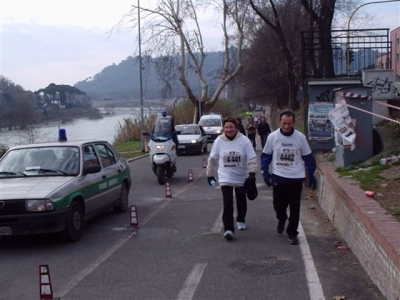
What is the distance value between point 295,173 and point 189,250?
1.81 meters

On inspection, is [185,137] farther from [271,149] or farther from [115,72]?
[115,72]

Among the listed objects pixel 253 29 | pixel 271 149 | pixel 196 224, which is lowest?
pixel 196 224

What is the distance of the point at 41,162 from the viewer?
32.1ft

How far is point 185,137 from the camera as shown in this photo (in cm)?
2931

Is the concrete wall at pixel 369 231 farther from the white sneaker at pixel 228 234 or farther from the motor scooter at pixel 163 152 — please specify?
the motor scooter at pixel 163 152

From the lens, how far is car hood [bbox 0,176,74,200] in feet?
27.1

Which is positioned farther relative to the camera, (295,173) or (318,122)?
(318,122)

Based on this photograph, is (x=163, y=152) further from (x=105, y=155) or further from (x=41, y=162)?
(x=41, y=162)

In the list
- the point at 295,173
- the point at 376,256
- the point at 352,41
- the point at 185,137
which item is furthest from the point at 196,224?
the point at 185,137

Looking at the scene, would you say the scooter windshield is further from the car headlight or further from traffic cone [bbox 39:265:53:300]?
traffic cone [bbox 39:265:53:300]

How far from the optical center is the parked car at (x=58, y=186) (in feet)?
26.9

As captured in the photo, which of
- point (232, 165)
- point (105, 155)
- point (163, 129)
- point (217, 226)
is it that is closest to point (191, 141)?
point (163, 129)

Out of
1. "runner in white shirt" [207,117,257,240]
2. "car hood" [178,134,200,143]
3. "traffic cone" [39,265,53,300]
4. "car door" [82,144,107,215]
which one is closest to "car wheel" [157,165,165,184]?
"car door" [82,144,107,215]

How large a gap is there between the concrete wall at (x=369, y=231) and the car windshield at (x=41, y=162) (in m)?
4.19
